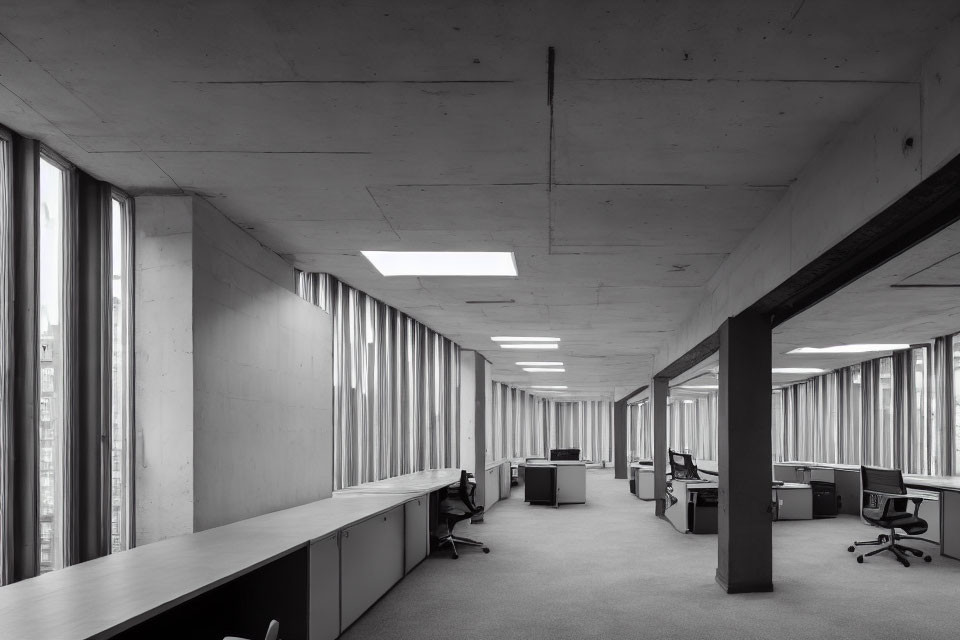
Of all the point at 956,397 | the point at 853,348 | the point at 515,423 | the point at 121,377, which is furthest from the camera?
the point at 515,423

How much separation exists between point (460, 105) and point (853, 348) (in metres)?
11.2

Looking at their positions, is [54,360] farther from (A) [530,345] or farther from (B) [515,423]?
(B) [515,423]

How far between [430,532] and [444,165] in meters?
5.95

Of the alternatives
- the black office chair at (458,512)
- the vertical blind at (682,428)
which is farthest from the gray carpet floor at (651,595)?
the vertical blind at (682,428)

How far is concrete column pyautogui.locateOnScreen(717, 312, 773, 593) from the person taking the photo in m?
6.70

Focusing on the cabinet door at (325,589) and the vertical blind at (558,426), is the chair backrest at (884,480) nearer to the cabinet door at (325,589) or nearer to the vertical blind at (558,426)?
the cabinet door at (325,589)

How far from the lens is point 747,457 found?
22.1 feet

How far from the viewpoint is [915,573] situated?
25.7 ft

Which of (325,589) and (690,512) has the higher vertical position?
(325,589)

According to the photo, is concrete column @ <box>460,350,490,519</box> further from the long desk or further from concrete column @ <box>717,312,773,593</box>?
concrete column @ <box>717,312,773,593</box>

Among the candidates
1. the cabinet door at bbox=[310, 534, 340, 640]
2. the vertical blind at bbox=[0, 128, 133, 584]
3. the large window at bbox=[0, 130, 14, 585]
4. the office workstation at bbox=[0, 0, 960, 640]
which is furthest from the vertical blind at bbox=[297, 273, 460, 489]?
the large window at bbox=[0, 130, 14, 585]

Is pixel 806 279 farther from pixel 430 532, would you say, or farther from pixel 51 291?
pixel 430 532

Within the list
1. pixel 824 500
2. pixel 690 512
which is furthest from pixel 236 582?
pixel 824 500

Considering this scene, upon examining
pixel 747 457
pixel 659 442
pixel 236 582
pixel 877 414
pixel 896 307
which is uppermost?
pixel 896 307
